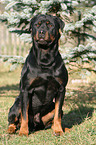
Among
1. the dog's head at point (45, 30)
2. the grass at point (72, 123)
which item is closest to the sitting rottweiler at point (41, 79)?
the dog's head at point (45, 30)

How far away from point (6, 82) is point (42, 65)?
4.61 metres

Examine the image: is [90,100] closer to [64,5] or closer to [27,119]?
[64,5]

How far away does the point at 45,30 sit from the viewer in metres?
3.07

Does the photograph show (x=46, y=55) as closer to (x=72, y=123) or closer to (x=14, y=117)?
(x=14, y=117)

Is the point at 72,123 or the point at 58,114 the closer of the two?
the point at 58,114

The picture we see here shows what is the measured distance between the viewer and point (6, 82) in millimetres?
7605

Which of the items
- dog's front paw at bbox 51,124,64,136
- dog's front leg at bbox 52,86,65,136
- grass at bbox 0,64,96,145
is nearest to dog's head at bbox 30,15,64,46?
dog's front leg at bbox 52,86,65,136

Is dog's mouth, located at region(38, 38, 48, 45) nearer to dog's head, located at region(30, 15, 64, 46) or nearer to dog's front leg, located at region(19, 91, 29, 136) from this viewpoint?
dog's head, located at region(30, 15, 64, 46)

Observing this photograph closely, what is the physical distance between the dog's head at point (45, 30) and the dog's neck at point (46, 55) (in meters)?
0.10

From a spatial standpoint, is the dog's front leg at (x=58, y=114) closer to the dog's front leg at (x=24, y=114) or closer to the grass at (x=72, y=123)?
the grass at (x=72, y=123)

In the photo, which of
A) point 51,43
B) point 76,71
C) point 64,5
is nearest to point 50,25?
point 51,43

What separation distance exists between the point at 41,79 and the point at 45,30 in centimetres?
64

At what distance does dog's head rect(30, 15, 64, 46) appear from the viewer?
3053 millimetres

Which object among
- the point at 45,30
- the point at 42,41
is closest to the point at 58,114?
the point at 42,41
